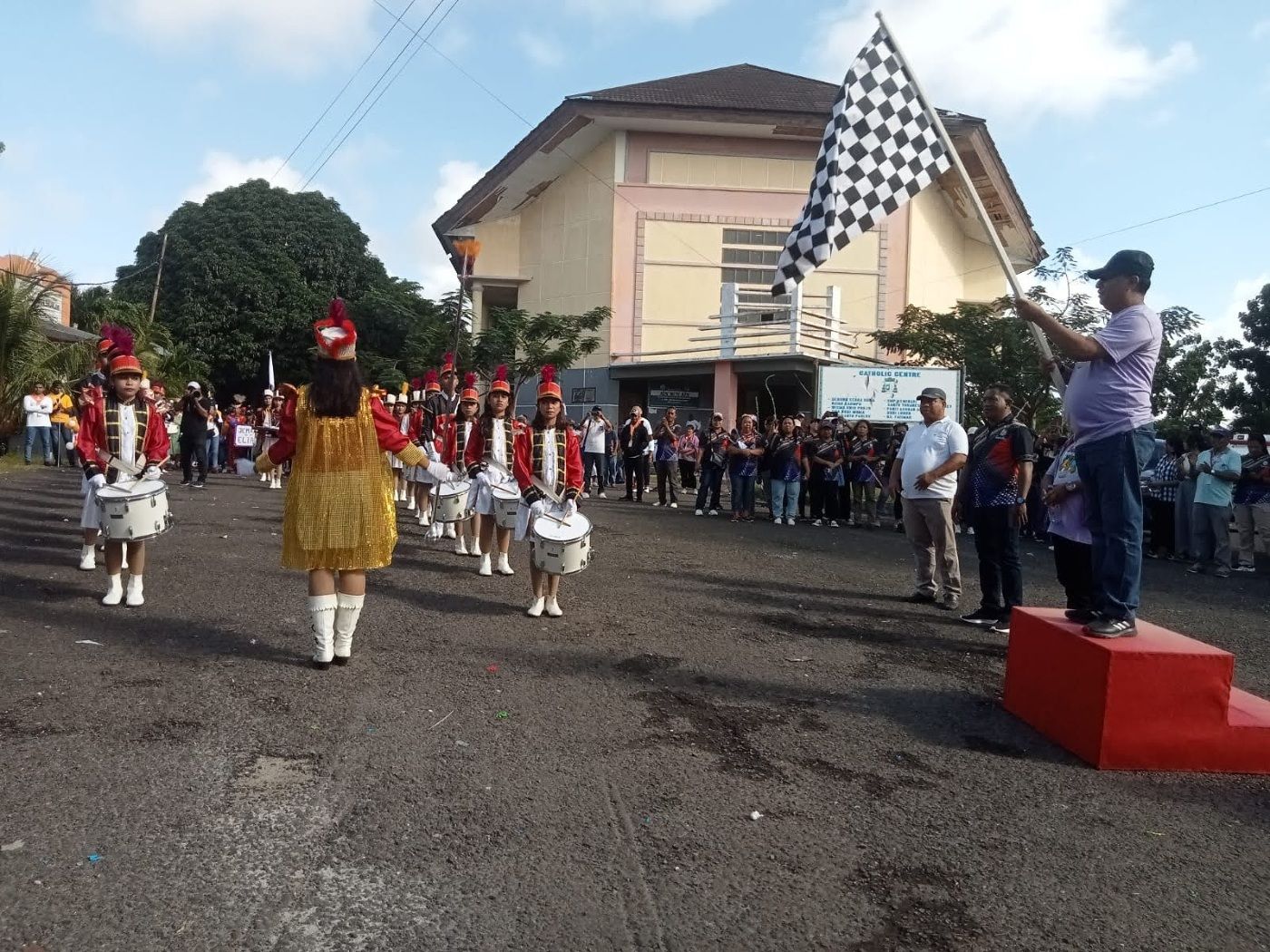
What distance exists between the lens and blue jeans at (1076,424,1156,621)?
532 centimetres

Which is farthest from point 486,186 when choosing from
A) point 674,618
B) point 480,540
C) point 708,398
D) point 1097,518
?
point 1097,518

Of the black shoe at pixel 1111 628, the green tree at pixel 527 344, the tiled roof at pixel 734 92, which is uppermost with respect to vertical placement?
the tiled roof at pixel 734 92

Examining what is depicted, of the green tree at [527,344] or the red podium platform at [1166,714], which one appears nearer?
the red podium platform at [1166,714]

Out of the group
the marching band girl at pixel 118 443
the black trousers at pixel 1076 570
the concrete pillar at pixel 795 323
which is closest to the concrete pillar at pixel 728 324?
the concrete pillar at pixel 795 323

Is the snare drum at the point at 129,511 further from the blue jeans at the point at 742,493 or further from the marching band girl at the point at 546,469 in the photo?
the blue jeans at the point at 742,493

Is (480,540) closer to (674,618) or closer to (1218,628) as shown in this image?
(674,618)

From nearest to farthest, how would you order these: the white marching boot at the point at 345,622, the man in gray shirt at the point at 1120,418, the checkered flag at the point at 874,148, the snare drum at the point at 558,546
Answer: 1. the man in gray shirt at the point at 1120,418
2. the white marching boot at the point at 345,622
3. the checkered flag at the point at 874,148
4. the snare drum at the point at 558,546

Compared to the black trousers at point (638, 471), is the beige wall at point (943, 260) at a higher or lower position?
higher

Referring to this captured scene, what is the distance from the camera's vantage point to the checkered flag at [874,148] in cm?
676

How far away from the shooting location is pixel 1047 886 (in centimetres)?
372

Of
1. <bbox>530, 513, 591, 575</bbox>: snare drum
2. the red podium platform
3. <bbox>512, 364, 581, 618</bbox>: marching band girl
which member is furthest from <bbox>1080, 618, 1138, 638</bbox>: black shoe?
<bbox>512, 364, 581, 618</bbox>: marching band girl

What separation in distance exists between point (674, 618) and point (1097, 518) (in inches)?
149

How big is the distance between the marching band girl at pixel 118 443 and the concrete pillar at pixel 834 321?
22.1 metres

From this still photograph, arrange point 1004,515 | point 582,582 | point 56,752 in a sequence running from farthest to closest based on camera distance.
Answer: point 582,582 → point 1004,515 → point 56,752
